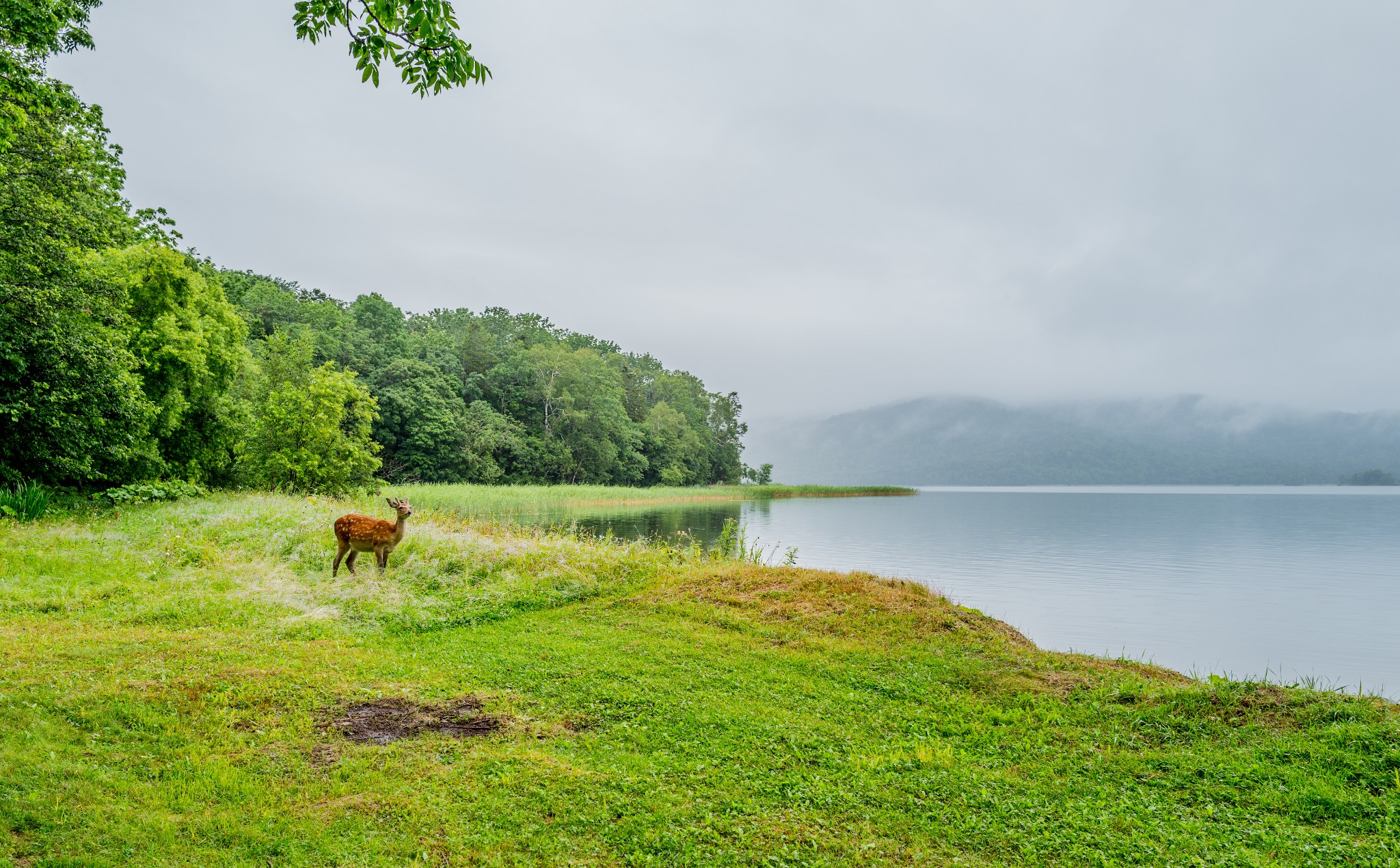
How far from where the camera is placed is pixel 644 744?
18.9 feet

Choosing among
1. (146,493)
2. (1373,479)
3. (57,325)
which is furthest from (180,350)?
(1373,479)

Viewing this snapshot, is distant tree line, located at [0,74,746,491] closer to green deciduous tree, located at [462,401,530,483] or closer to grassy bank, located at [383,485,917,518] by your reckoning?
green deciduous tree, located at [462,401,530,483]

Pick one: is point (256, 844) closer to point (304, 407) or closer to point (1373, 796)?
point (1373, 796)

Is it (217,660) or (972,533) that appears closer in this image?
(217,660)

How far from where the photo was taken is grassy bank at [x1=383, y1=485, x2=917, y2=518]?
3450 centimetres

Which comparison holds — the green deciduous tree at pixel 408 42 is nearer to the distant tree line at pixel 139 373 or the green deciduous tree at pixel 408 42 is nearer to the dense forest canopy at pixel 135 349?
the dense forest canopy at pixel 135 349

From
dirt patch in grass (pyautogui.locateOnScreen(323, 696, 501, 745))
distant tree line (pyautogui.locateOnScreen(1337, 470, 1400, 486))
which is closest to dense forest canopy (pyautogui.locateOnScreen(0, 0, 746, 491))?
dirt patch in grass (pyautogui.locateOnScreen(323, 696, 501, 745))

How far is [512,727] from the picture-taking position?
596 cm

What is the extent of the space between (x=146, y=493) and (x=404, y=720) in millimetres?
17890

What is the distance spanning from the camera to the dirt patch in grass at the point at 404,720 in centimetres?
570

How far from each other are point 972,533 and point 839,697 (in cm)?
2863

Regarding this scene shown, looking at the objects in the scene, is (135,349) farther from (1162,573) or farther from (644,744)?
(1162,573)

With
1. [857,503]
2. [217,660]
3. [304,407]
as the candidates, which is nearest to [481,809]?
[217,660]

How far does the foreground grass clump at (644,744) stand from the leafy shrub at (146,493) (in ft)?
27.6
